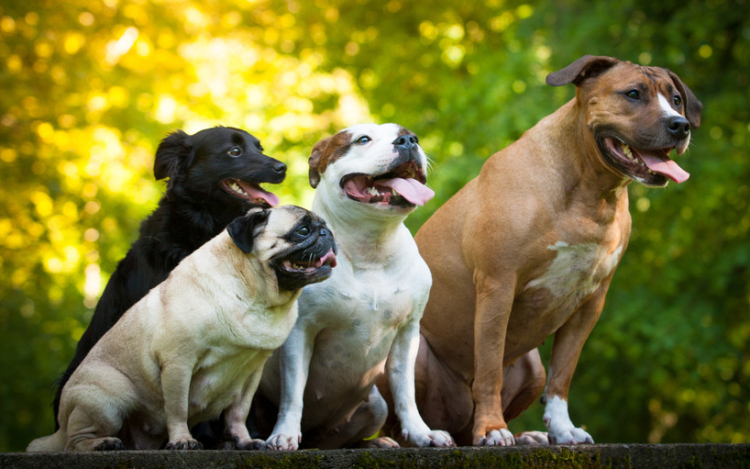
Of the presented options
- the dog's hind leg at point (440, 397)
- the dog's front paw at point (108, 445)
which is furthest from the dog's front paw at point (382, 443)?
the dog's front paw at point (108, 445)

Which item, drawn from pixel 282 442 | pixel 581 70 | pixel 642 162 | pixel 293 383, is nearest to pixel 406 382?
pixel 293 383

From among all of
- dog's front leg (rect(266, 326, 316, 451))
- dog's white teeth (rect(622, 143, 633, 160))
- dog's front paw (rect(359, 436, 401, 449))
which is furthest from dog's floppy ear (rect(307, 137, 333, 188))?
dog's white teeth (rect(622, 143, 633, 160))

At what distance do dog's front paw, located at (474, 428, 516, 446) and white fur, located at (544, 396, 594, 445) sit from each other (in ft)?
1.34

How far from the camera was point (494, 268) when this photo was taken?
4.42m

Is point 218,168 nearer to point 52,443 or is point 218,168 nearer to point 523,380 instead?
point 52,443

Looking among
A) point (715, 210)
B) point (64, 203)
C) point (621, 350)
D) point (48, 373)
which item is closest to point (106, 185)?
point (64, 203)

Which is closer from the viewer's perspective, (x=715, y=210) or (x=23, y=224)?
(x=715, y=210)

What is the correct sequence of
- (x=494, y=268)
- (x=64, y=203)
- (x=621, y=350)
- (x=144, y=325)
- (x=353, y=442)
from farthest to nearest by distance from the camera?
(x=64, y=203)
(x=621, y=350)
(x=353, y=442)
(x=494, y=268)
(x=144, y=325)

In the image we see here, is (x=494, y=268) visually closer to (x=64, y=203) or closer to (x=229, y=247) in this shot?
(x=229, y=247)

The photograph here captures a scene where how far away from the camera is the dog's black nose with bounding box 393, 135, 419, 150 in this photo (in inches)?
159

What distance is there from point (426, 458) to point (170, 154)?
97.0 inches

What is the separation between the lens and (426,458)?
326cm

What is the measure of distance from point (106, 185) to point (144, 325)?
9717 millimetres

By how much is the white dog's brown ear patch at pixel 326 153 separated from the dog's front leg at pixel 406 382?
98cm
